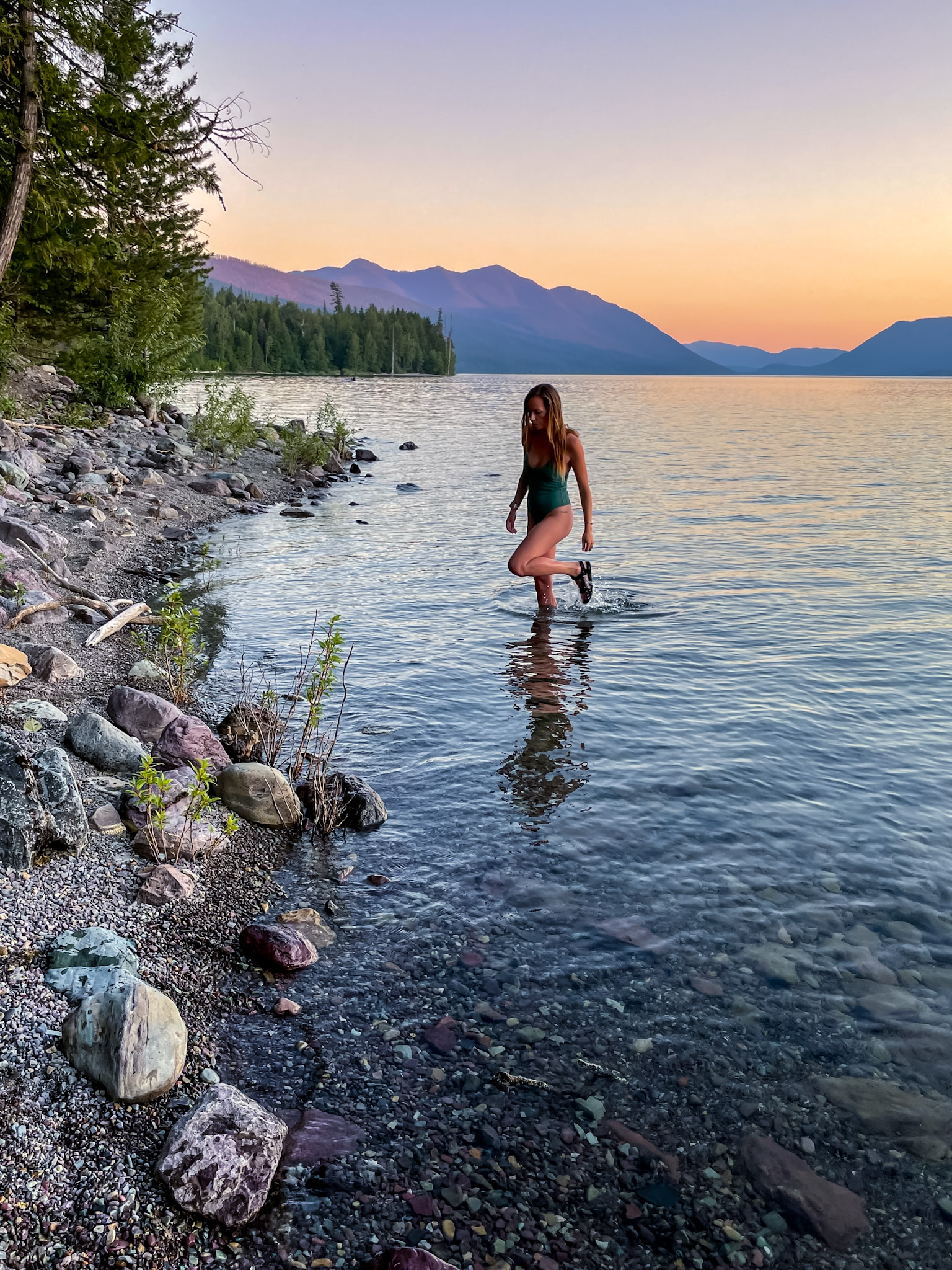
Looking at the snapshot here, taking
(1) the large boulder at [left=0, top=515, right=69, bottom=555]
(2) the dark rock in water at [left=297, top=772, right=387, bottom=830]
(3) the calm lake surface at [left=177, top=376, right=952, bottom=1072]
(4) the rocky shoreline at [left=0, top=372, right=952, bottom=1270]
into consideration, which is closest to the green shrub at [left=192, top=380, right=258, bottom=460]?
(3) the calm lake surface at [left=177, top=376, right=952, bottom=1072]

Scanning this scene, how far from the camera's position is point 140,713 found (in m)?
7.48

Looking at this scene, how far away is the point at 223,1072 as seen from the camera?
13.4ft

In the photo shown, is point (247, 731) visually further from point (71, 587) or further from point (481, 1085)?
point (71, 587)

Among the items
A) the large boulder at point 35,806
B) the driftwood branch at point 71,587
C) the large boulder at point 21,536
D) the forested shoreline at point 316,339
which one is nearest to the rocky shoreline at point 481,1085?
the large boulder at point 35,806

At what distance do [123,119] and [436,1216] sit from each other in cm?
2391

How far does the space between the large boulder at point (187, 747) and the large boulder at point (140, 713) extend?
1.27 ft

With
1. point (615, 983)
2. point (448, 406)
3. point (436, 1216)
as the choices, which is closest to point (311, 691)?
point (615, 983)

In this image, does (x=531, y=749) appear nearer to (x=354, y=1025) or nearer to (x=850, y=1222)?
(x=354, y=1025)

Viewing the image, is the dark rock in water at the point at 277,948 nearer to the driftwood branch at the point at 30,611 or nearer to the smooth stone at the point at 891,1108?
the smooth stone at the point at 891,1108

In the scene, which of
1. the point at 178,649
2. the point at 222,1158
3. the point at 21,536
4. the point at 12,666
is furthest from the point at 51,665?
the point at 222,1158

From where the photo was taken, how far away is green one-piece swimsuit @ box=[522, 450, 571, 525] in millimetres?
12125

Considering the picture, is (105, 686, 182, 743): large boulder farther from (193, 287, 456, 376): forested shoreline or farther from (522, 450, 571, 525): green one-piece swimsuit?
(193, 287, 456, 376): forested shoreline

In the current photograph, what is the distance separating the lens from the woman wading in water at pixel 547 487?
11.4 meters

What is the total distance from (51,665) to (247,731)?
88.4 inches
